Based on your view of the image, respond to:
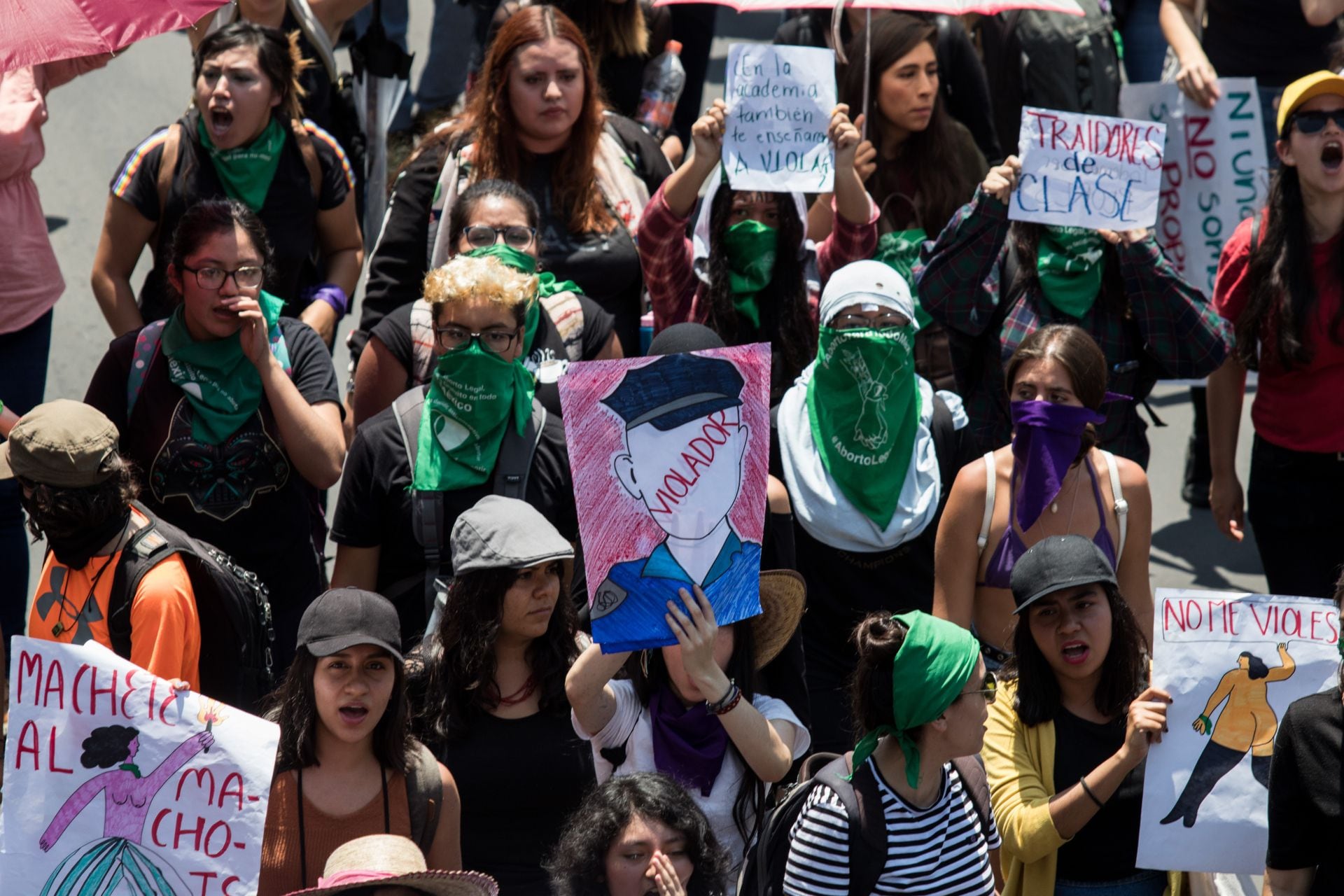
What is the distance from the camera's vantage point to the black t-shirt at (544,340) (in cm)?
500

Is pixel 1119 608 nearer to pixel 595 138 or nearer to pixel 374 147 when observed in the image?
pixel 595 138

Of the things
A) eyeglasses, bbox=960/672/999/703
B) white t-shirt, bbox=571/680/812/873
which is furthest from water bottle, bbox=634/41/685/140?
white t-shirt, bbox=571/680/812/873

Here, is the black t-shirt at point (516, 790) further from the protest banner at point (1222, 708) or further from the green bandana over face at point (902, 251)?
the green bandana over face at point (902, 251)

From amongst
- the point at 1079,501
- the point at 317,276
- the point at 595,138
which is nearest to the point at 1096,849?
the point at 1079,501

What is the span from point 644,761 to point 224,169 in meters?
2.59

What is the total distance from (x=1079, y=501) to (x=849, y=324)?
0.81 metres

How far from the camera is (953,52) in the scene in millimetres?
6453

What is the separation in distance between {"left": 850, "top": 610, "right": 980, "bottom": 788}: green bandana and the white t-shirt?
412mm

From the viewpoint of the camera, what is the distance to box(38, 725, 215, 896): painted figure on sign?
11.3 ft

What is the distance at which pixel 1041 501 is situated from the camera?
4465 millimetres

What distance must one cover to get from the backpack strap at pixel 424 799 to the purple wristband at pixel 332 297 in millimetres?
2342

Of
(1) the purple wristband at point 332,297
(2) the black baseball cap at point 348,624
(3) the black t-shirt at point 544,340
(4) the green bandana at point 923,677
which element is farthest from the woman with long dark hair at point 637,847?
(1) the purple wristband at point 332,297

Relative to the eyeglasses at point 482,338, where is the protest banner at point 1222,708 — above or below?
below

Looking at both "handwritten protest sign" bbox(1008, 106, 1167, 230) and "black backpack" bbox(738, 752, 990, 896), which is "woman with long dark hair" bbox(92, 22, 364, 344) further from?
"black backpack" bbox(738, 752, 990, 896)
